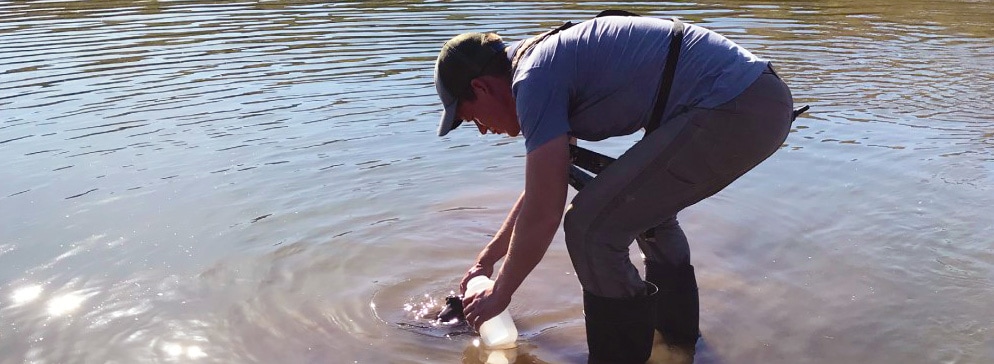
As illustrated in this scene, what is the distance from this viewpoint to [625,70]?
130 inches

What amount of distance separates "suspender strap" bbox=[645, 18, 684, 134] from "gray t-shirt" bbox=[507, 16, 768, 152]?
0.02 meters

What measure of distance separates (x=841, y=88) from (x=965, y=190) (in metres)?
3.59

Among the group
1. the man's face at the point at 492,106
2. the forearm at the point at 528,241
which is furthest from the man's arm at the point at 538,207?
the man's face at the point at 492,106

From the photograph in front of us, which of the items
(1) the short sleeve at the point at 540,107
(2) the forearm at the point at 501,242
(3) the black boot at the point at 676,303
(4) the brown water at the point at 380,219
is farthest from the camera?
(4) the brown water at the point at 380,219

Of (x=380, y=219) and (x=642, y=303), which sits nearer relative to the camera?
(x=642, y=303)

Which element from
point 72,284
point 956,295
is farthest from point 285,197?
point 956,295

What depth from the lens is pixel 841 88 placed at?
980cm

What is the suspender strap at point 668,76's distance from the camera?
333 centimetres

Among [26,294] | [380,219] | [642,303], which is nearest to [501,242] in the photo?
[642,303]

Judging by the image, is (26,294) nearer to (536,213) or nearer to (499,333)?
(499,333)

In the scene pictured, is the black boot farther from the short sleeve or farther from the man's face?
the short sleeve

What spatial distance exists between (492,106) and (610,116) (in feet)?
1.38

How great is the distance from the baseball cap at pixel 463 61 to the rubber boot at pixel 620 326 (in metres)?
0.99

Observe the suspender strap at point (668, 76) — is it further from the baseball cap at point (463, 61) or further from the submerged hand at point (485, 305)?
the submerged hand at point (485, 305)
